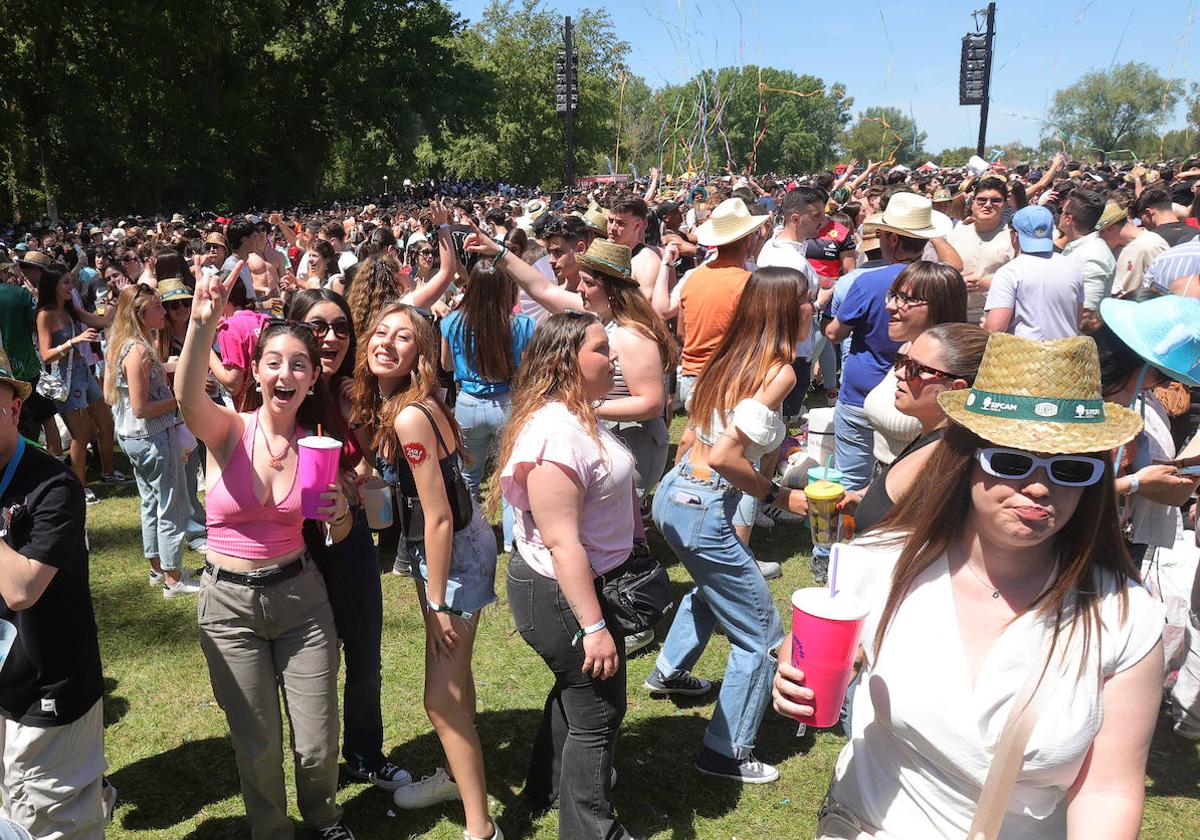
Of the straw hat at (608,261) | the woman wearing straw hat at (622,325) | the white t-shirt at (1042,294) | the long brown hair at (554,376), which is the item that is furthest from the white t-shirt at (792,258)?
the long brown hair at (554,376)

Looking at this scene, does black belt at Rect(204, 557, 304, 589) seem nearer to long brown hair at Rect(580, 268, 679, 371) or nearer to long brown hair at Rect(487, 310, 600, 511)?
long brown hair at Rect(487, 310, 600, 511)

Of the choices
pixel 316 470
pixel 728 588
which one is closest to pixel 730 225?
pixel 728 588

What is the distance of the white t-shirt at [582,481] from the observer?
2.68 m

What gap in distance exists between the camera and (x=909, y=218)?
5.54 meters

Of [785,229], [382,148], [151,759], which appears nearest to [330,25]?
[382,148]

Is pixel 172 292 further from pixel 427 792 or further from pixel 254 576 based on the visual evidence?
pixel 427 792

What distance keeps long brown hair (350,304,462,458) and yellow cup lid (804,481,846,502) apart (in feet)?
4.12

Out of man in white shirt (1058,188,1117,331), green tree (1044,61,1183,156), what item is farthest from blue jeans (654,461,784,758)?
green tree (1044,61,1183,156)

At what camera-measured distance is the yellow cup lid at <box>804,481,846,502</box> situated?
284cm

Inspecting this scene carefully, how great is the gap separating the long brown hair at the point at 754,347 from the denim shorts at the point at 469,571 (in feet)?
3.32

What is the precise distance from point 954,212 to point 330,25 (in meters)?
37.4

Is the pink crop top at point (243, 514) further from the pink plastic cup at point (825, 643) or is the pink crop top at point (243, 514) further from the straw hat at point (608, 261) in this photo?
the straw hat at point (608, 261)

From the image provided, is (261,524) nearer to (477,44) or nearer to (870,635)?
(870,635)

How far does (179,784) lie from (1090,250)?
6.94m
